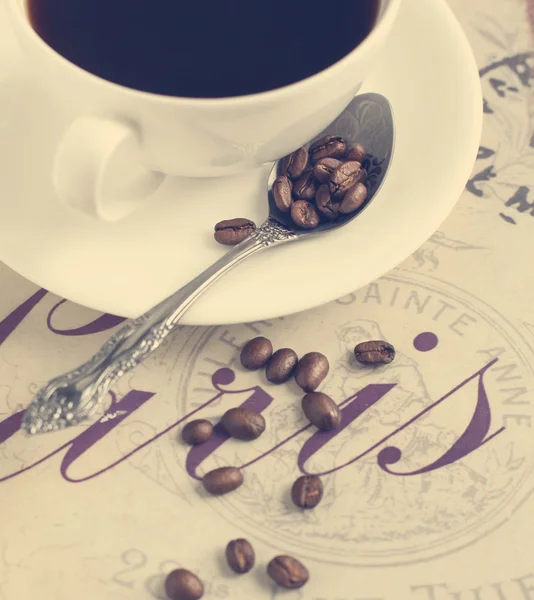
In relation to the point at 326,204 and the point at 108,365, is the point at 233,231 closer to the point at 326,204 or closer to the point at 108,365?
the point at 326,204

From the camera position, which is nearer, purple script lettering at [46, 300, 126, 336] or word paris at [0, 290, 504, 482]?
word paris at [0, 290, 504, 482]

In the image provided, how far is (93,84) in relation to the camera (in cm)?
85

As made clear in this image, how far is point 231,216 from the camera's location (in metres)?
1.03

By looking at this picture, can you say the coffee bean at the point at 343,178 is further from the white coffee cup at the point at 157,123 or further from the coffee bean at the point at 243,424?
the coffee bean at the point at 243,424

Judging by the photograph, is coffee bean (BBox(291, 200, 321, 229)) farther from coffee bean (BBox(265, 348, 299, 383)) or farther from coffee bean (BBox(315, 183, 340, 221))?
coffee bean (BBox(265, 348, 299, 383))

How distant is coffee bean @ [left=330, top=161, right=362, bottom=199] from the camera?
3.35ft

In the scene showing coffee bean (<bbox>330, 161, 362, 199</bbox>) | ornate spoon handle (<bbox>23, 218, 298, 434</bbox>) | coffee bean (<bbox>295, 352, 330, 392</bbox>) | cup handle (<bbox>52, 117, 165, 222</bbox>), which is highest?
cup handle (<bbox>52, 117, 165, 222</bbox>)

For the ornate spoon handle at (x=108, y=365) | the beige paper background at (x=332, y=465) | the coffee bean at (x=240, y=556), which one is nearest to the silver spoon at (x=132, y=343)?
the ornate spoon handle at (x=108, y=365)

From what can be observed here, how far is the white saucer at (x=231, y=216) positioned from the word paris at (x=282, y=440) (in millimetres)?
128

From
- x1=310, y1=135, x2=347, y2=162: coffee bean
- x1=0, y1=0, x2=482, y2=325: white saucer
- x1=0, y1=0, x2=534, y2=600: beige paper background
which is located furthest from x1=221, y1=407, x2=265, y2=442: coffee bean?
x1=310, y1=135, x2=347, y2=162: coffee bean

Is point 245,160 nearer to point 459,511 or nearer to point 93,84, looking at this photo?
point 93,84

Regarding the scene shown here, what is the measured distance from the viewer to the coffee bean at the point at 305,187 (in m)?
1.05

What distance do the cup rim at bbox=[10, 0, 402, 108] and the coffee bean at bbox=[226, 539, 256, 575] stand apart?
49cm

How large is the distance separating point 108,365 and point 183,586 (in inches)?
10.1
